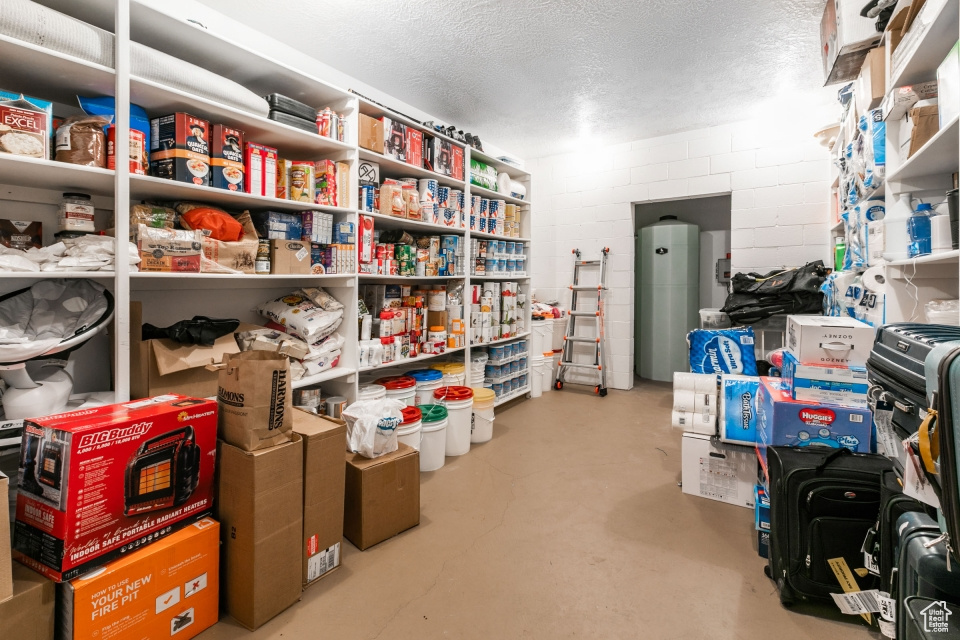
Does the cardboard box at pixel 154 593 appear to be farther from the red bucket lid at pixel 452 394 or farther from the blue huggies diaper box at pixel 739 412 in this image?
the blue huggies diaper box at pixel 739 412

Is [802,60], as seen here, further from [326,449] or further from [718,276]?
[326,449]

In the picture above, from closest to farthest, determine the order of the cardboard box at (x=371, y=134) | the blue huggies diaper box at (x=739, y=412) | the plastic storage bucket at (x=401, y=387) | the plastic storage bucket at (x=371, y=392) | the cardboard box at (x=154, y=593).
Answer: the cardboard box at (x=154, y=593) < the blue huggies diaper box at (x=739, y=412) < the cardboard box at (x=371, y=134) < the plastic storage bucket at (x=371, y=392) < the plastic storage bucket at (x=401, y=387)

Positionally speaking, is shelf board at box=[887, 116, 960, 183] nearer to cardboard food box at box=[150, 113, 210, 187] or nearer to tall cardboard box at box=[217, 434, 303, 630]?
tall cardboard box at box=[217, 434, 303, 630]

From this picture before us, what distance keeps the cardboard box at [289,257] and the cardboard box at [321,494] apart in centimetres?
95

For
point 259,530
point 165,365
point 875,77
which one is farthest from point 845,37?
point 165,365

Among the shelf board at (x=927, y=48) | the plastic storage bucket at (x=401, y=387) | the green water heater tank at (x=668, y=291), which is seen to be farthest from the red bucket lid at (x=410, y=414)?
the green water heater tank at (x=668, y=291)

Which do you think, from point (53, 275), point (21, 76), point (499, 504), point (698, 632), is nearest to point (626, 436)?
point (499, 504)

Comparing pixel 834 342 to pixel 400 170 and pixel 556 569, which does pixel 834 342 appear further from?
pixel 400 170

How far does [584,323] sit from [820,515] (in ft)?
13.0

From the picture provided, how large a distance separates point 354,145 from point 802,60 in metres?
3.29

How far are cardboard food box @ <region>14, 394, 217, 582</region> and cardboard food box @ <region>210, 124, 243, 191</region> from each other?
3.85ft

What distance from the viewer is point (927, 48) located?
1.69 meters

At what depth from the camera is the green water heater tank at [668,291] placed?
17.6 feet

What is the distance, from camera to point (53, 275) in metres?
1.67
